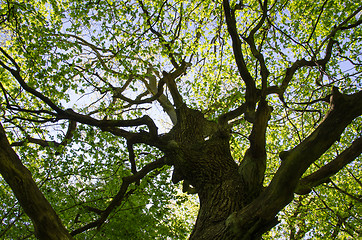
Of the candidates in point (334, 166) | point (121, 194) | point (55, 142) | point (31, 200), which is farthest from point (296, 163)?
point (55, 142)

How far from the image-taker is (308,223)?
10320mm

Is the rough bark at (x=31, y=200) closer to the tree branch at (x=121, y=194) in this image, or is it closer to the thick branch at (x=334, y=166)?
the tree branch at (x=121, y=194)

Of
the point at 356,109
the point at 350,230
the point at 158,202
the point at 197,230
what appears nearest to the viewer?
the point at 356,109

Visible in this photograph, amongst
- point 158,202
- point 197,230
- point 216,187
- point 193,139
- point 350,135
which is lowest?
point 197,230

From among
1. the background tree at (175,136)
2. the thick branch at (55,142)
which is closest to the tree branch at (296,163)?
the background tree at (175,136)

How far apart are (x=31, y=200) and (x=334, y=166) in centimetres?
455

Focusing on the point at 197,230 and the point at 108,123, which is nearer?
A: the point at 197,230

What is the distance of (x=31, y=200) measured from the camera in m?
→ 3.24

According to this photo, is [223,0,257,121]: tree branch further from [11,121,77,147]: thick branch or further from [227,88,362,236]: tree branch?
[11,121,77,147]: thick branch

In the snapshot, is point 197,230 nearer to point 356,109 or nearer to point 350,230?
point 356,109

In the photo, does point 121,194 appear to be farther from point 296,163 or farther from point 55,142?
point 296,163

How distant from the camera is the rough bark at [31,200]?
3199mm

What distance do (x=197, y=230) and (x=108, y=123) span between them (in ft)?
10.1

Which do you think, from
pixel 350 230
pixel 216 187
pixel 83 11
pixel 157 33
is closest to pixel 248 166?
pixel 216 187
